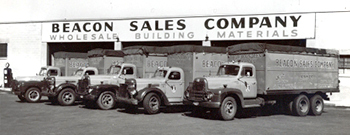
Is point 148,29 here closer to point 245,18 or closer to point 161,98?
point 245,18

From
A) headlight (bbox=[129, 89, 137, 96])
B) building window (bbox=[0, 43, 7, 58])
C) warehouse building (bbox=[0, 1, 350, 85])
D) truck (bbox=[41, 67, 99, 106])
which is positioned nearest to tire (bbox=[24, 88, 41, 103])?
truck (bbox=[41, 67, 99, 106])

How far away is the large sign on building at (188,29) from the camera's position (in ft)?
69.1

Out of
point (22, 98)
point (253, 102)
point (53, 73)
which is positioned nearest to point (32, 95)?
point (22, 98)

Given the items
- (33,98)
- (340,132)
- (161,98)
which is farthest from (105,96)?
(340,132)

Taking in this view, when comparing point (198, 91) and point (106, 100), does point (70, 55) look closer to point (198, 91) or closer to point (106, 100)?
point (106, 100)

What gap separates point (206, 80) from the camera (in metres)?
11.7

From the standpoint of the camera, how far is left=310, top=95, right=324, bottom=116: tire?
13.4 metres

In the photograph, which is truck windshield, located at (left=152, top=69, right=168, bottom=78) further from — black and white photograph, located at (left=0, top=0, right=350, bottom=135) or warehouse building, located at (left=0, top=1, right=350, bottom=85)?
warehouse building, located at (left=0, top=1, right=350, bottom=85)

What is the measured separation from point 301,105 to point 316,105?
75 cm

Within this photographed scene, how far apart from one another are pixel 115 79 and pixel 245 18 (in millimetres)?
10199

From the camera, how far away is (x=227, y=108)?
11.6 meters

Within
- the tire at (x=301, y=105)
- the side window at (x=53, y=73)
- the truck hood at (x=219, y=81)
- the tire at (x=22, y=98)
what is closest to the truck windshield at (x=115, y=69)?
the side window at (x=53, y=73)

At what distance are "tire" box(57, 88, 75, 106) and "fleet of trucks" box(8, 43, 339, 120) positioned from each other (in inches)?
2.5

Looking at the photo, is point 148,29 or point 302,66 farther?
point 148,29
